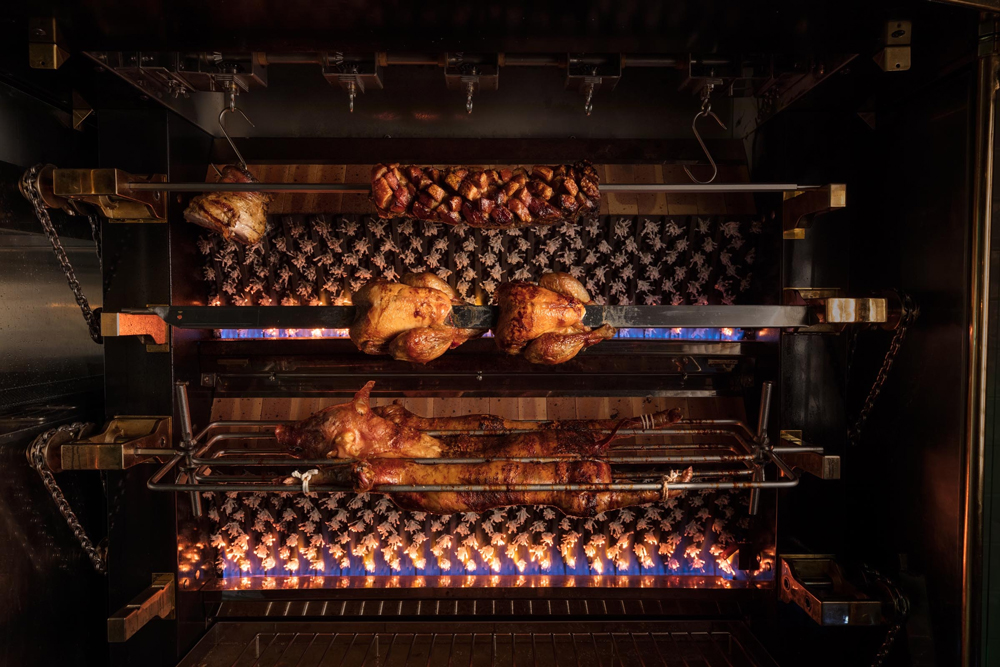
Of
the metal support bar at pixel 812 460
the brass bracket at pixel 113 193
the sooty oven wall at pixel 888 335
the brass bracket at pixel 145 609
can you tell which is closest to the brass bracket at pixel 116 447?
the brass bracket at pixel 145 609

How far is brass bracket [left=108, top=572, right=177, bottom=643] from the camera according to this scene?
259 centimetres

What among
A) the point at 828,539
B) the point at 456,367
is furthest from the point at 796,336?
the point at 456,367

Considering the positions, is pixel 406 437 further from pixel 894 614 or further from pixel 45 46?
pixel 894 614

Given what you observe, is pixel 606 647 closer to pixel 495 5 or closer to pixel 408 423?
pixel 408 423

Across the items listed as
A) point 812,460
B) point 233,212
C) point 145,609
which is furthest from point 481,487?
point 145,609

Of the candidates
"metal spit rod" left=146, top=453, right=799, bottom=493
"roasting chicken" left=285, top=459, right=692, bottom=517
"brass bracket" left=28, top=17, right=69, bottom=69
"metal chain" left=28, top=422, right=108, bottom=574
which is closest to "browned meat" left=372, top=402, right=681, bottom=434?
"roasting chicken" left=285, top=459, right=692, bottom=517

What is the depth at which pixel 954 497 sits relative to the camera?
2.21m

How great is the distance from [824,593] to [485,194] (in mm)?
2834

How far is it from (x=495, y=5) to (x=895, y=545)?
3.30 meters

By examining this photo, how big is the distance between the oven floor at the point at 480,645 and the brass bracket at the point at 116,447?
130cm

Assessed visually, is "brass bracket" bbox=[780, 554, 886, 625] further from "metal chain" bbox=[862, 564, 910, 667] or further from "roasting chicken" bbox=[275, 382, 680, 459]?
"roasting chicken" bbox=[275, 382, 680, 459]

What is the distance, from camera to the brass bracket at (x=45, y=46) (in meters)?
2.11

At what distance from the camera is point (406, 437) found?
2.51 meters

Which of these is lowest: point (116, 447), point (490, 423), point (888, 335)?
point (116, 447)
